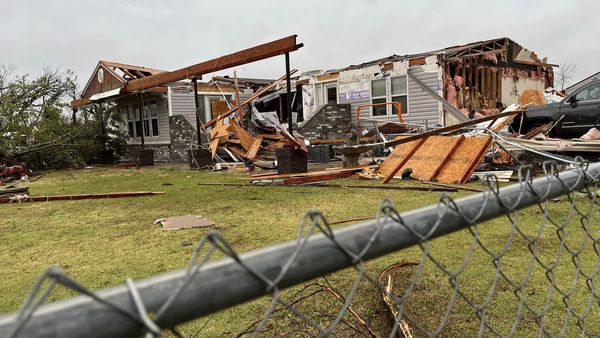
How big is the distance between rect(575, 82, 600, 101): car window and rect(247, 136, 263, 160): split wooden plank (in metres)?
9.93

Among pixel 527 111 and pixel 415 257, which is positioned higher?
pixel 527 111

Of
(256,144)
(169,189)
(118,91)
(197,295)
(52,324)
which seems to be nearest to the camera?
(52,324)

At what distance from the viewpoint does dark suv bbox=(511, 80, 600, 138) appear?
432 inches

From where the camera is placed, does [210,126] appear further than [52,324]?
Yes

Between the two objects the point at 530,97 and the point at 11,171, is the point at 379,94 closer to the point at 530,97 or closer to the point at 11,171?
the point at 530,97

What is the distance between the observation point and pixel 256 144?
52.3 feet

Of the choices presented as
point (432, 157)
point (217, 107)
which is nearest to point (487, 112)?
point (432, 157)

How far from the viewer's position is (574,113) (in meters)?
11.4

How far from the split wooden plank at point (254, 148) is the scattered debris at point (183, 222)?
8.82 m

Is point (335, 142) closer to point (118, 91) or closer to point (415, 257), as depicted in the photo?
point (118, 91)

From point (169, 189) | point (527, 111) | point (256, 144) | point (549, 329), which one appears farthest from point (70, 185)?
point (527, 111)

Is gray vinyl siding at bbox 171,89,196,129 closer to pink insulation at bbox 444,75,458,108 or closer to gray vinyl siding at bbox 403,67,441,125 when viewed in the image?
gray vinyl siding at bbox 403,67,441,125

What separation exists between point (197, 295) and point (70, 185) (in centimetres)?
1316

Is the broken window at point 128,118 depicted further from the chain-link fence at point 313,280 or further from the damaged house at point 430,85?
the chain-link fence at point 313,280
